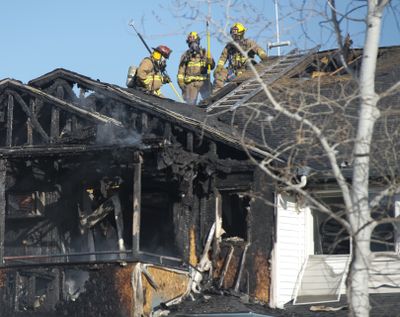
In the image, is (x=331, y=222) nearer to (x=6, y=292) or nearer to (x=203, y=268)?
(x=203, y=268)

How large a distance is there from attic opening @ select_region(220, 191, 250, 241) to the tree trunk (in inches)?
294

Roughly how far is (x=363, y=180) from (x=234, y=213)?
7980 millimetres

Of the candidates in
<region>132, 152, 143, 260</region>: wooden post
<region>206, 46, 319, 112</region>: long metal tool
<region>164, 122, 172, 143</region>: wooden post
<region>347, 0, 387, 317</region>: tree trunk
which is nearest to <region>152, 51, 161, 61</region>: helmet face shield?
<region>206, 46, 319, 112</region>: long metal tool

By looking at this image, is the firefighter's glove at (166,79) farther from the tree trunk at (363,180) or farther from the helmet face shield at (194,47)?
the tree trunk at (363,180)

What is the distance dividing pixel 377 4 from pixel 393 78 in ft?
29.5

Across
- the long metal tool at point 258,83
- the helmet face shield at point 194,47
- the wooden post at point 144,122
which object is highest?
the helmet face shield at point 194,47

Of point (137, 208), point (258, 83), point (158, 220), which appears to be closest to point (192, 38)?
point (258, 83)

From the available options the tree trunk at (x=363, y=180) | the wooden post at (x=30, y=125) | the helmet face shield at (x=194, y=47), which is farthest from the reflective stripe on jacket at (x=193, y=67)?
the tree trunk at (x=363, y=180)

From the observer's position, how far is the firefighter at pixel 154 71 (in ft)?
86.3

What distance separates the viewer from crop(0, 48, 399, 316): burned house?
1989 cm

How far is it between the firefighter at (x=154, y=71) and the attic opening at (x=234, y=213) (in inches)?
194

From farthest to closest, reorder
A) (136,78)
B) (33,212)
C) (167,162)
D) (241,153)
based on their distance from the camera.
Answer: (136,78) → (33,212) → (241,153) → (167,162)

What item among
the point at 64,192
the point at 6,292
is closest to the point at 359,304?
the point at 6,292

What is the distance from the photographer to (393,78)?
23281 mm
